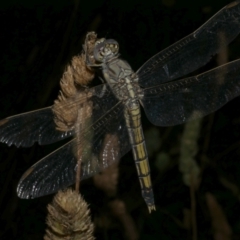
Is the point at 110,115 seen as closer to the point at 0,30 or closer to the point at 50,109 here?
the point at 50,109

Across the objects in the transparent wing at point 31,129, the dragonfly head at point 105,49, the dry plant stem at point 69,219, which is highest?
the dragonfly head at point 105,49

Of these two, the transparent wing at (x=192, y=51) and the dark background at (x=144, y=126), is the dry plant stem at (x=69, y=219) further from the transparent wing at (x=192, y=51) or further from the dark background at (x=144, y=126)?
the transparent wing at (x=192, y=51)

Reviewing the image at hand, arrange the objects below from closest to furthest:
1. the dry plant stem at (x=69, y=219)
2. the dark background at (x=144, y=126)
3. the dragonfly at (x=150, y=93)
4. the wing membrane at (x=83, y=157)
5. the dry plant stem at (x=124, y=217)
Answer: the dry plant stem at (x=69, y=219) → the wing membrane at (x=83, y=157) → the dragonfly at (x=150, y=93) → the dry plant stem at (x=124, y=217) → the dark background at (x=144, y=126)

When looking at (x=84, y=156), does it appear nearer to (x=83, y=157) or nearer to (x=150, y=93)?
(x=83, y=157)

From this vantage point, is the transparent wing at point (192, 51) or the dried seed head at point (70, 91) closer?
the dried seed head at point (70, 91)

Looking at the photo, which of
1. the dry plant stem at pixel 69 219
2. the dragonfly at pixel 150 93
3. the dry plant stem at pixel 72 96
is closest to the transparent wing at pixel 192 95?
the dragonfly at pixel 150 93

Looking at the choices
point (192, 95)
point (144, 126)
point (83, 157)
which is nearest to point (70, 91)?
point (83, 157)

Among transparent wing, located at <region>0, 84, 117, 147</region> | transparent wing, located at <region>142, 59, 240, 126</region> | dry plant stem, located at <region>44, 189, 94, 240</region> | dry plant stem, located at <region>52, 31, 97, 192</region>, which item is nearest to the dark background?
transparent wing, located at <region>142, 59, 240, 126</region>

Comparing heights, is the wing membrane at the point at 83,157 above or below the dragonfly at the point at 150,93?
below
